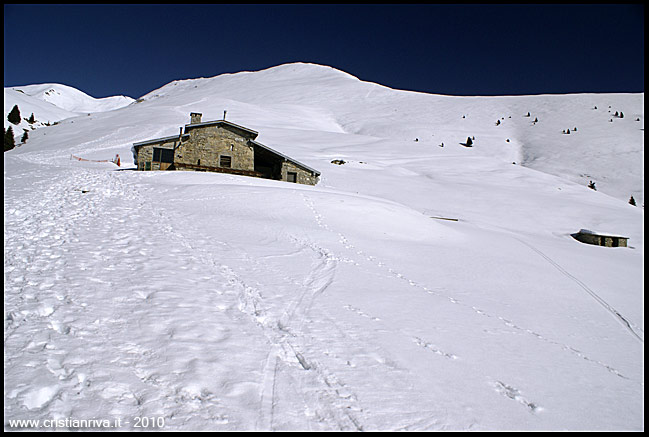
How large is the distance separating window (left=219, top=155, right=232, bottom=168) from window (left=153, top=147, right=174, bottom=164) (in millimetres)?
3612

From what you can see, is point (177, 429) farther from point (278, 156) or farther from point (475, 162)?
point (475, 162)

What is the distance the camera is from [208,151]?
26453 millimetres

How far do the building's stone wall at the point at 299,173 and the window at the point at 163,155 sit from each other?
27.7 feet

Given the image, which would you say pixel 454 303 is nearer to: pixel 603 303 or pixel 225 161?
pixel 603 303

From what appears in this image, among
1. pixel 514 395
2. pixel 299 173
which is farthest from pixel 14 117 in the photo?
pixel 514 395

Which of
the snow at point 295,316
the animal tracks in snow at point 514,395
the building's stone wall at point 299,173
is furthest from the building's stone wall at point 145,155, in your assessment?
the animal tracks in snow at point 514,395

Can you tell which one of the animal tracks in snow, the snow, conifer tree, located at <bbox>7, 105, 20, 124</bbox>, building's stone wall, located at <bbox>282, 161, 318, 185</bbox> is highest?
conifer tree, located at <bbox>7, 105, 20, 124</bbox>

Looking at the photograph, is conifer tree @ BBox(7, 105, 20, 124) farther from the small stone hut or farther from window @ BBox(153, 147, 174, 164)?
the small stone hut

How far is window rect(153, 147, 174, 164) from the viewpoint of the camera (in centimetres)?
2620

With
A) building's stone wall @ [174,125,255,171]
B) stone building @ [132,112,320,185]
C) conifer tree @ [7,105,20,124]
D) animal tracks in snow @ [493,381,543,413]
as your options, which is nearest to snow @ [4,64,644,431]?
animal tracks in snow @ [493,381,543,413]

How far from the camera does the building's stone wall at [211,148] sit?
2623 centimetres

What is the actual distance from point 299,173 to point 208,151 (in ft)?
23.4

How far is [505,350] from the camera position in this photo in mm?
5148

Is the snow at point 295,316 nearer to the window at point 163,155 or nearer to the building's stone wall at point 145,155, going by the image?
the building's stone wall at point 145,155
